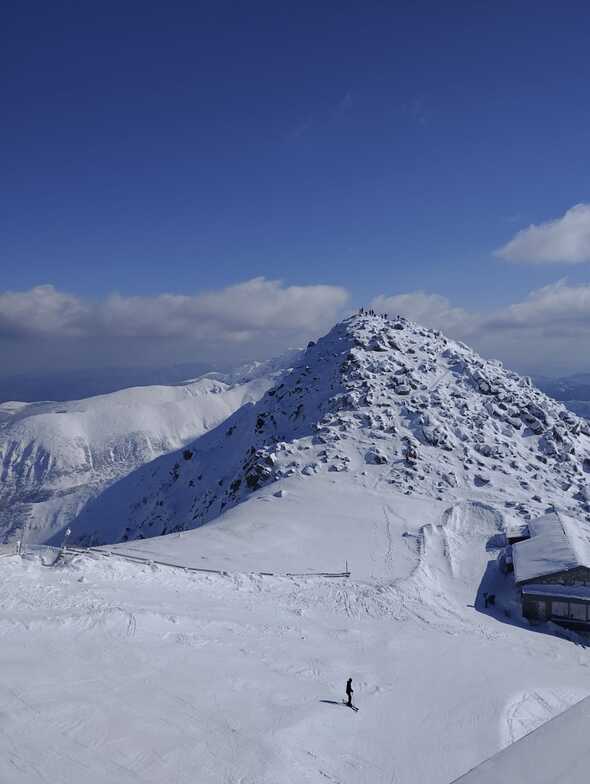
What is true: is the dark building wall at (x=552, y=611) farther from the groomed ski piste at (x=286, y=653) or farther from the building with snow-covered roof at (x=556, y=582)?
the groomed ski piste at (x=286, y=653)

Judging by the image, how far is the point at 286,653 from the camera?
2286 centimetres

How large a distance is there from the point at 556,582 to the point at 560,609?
5.87ft

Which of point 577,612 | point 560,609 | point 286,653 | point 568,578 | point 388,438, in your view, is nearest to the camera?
point 286,653

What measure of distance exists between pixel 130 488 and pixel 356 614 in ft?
337

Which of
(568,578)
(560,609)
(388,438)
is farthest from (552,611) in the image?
(388,438)

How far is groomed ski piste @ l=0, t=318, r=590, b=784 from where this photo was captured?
14.8 meters

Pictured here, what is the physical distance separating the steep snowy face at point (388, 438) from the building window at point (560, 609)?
21429 mm

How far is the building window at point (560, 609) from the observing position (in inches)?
1317

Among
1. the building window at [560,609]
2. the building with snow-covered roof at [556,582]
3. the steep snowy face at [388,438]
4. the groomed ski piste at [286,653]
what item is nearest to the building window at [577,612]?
the building with snow-covered roof at [556,582]

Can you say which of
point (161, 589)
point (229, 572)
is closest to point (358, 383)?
point (229, 572)

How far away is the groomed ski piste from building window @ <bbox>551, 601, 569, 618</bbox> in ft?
5.66

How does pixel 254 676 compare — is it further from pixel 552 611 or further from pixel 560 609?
pixel 560 609

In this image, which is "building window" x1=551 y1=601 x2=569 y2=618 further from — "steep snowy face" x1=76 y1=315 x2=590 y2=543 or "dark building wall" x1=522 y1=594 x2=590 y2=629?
"steep snowy face" x1=76 y1=315 x2=590 y2=543

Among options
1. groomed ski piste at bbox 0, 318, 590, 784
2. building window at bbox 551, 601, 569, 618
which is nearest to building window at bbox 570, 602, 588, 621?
building window at bbox 551, 601, 569, 618
